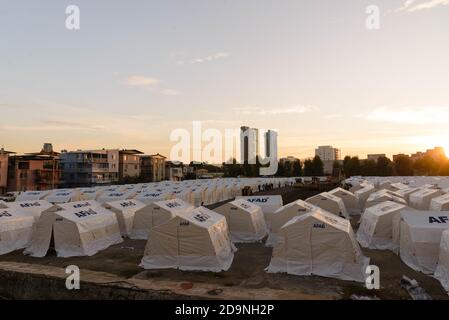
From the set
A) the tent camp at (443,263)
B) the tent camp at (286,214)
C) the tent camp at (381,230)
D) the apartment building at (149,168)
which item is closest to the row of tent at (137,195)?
the tent camp at (286,214)

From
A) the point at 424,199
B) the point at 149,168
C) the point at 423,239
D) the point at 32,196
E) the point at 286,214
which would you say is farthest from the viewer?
the point at 149,168

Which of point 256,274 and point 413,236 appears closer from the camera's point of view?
point 256,274

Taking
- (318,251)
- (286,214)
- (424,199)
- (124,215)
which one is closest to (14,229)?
(124,215)

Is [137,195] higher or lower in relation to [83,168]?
lower

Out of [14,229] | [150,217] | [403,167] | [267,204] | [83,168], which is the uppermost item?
[403,167]

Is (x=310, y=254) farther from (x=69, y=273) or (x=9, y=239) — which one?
(x=9, y=239)

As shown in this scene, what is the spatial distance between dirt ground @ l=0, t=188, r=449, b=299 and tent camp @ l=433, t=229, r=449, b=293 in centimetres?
29

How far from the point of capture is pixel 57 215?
19.3 meters

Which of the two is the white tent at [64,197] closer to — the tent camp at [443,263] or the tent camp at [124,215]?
the tent camp at [124,215]

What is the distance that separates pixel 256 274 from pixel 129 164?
79366 mm

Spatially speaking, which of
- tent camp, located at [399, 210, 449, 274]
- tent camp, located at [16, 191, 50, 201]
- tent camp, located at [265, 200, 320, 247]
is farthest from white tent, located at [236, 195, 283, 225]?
tent camp, located at [16, 191, 50, 201]

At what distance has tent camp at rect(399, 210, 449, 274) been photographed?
1472 cm

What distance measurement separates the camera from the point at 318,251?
14.6 m

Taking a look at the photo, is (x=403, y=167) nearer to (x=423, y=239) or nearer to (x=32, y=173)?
(x=32, y=173)
